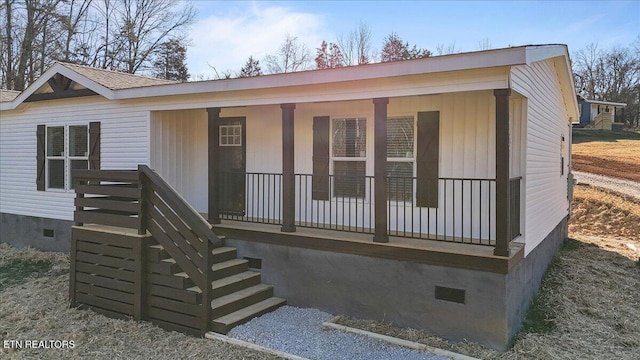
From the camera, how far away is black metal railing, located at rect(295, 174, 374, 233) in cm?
630

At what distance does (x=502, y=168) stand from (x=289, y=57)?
992 inches

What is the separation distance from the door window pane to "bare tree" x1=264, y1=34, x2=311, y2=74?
20572 millimetres

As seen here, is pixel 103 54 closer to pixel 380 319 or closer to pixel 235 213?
pixel 235 213

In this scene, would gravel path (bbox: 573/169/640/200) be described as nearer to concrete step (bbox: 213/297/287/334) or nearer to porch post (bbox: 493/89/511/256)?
porch post (bbox: 493/89/511/256)

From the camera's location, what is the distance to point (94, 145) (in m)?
7.75

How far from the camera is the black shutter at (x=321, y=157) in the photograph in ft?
21.6

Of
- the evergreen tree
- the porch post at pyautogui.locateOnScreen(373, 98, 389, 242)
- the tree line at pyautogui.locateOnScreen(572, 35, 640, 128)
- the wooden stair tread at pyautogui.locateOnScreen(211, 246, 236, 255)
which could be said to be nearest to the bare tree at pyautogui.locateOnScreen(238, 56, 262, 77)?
the evergreen tree

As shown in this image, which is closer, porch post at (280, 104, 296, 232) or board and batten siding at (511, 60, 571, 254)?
board and batten siding at (511, 60, 571, 254)

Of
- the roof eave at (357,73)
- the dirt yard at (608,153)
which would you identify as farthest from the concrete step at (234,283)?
the dirt yard at (608,153)

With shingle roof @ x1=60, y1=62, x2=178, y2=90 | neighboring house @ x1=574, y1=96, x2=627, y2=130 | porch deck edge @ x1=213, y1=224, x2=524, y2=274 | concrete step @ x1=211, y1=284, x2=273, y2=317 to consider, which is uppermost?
neighboring house @ x1=574, y1=96, x2=627, y2=130

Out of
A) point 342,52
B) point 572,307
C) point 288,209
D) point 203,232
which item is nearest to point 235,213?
point 288,209

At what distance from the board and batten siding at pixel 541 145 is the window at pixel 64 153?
23.8 feet

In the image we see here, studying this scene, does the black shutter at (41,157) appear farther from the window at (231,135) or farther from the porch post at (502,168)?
the porch post at (502,168)

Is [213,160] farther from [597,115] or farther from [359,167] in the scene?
[597,115]
